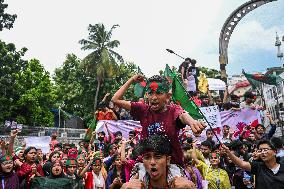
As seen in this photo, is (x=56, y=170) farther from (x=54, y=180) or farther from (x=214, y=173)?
(x=214, y=173)

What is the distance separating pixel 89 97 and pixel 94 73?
125 inches

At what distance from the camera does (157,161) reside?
3.46 metres

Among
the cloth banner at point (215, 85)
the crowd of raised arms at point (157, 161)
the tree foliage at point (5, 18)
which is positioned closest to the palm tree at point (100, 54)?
the tree foliage at point (5, 18)

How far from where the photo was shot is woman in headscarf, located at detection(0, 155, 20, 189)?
6.58 m

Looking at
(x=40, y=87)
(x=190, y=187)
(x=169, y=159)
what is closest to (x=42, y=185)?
(x=169, y=159)

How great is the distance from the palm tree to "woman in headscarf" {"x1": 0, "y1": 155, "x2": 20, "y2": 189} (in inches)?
1350

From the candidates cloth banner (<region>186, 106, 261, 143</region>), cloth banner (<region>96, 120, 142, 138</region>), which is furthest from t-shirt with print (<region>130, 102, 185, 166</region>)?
cloth banner (<region>96, 120, 142, 138</region>)

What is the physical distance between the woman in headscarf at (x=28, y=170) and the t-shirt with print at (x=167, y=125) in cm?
354

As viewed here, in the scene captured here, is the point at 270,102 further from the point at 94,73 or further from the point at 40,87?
the point at 40,87

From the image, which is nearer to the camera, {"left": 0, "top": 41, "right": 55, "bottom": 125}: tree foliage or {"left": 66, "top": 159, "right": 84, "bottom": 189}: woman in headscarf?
{"left": 66, "top": 159, "right": 84, "bottom": 189}: woman in headscarf

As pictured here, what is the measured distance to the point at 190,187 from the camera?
3.18 m

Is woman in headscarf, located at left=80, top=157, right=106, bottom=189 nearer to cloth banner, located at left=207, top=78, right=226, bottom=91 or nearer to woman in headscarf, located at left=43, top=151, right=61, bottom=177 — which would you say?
woman in headscarf, located at left=43, top=151, right=61, bottom=177

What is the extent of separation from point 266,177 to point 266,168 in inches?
7.0

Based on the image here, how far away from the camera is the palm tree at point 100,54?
41.9m
